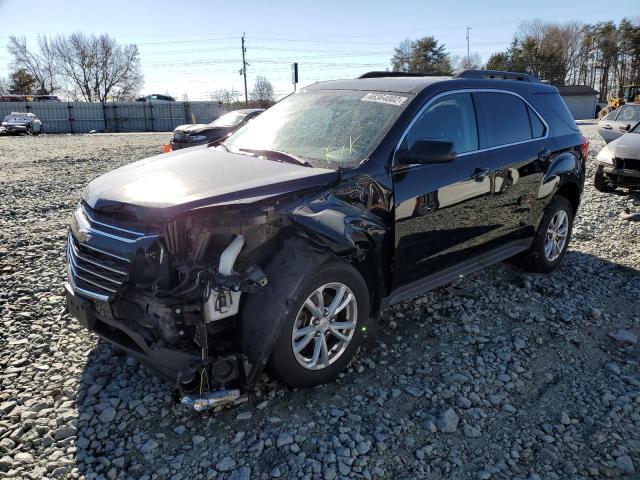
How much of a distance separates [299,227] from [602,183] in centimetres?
892

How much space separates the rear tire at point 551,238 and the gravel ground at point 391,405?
47 cm

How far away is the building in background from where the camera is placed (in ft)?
191

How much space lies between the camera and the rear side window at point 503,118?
4.33 m

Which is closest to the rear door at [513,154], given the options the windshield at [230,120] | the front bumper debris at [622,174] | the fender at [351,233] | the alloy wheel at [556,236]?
the alloy wheel at [556,236]

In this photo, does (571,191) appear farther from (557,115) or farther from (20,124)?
(20,124)

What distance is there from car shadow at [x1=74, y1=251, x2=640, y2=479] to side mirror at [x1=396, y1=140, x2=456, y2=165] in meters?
1.43

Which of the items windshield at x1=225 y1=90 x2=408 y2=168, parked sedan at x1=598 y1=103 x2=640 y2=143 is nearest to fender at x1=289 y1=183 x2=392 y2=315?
windshield at x1=225 y1=90 x2=408 y2=168

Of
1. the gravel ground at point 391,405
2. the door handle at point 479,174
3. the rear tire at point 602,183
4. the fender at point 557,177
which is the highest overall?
the door handle at point 479,174

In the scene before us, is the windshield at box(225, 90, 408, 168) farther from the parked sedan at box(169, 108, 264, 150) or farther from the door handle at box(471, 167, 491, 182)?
the parked sedan at box(169, 108, 264, 150)

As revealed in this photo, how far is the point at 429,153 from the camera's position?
3.37 m

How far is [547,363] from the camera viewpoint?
11.9 ft

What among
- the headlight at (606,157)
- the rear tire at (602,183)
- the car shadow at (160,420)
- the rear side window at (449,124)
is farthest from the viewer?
the rear tire at (602,183)

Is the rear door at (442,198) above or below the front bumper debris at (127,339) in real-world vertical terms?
above

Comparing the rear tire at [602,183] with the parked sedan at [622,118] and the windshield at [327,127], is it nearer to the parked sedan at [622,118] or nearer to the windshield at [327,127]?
the parked sedan at [622,118]
